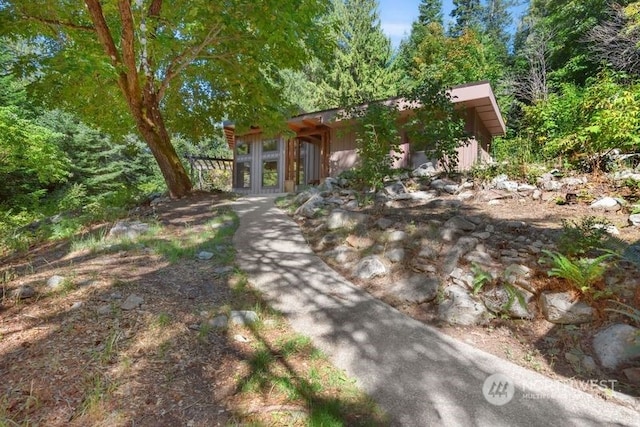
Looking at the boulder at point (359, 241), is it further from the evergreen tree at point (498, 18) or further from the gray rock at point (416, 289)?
the evergreen tree at point (498, 18)

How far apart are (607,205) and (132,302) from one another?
6802mm

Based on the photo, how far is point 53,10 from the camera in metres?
7.02

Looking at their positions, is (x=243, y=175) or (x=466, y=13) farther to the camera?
(x=466, y=13)

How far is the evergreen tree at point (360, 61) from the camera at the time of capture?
67.3ft

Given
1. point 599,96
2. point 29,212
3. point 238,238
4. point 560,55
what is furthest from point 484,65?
point 29,212

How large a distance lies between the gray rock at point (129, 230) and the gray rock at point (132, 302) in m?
2.69

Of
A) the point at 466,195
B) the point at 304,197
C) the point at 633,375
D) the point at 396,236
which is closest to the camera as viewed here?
the point at 633,375

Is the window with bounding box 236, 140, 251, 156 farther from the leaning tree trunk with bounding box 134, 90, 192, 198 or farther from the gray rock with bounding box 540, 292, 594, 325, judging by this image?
the gray rock with bounding box 540, 292, 594, 325

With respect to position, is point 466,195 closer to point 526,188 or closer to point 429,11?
point 526,188

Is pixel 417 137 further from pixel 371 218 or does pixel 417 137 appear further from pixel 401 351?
pixel 401 351

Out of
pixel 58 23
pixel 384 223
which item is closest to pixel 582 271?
pixel 384 223

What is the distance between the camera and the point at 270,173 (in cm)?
1459

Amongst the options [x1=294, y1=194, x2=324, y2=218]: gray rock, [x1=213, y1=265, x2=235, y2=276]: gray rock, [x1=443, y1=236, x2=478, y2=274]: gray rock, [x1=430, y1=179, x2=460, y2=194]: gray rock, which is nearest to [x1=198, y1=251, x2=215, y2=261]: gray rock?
[x1=213, y1=265, x2=235, y2=276]: gray rock

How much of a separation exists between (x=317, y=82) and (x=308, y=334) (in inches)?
961
